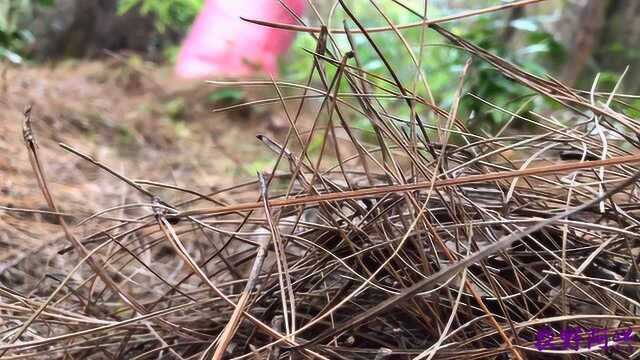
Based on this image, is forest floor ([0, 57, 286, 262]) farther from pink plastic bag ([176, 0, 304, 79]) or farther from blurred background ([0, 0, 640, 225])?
pink plastic bag ([176, 0, 304, 79])

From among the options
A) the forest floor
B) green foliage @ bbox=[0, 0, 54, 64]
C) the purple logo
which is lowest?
the forest floor

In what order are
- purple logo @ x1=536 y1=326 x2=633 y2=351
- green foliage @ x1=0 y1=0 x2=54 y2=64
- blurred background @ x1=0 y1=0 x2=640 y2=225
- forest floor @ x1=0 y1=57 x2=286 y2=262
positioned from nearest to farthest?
purple logo @ x1=536 y1=326 x2=633 y2=351 → forest floor @ x1=0 y1=57 x2=286 y2=262 → blurred background @ x1=0 y1=0 x2=640 y2=225 → green foliage @ x1=0 y1=0 x2=54 y2=64

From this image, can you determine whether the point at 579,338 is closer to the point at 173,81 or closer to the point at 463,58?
the point at 463,58

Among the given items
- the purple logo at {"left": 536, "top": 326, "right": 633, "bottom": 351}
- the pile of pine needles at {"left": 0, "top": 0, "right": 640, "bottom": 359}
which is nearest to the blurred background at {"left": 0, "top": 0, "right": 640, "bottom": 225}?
the pile of pine needles at {"left": 0, "top": 0, "right": 640, "bottom": 359}

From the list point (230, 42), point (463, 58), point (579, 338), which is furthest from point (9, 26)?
point (579, 338)

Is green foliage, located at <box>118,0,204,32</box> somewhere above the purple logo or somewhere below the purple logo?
below

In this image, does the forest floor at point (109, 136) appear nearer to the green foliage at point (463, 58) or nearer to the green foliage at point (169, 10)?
the green foliage at point (169, 10)

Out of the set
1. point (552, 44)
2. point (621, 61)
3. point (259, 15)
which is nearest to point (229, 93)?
point (259, 15)
